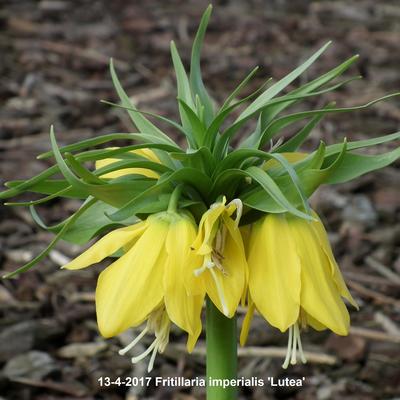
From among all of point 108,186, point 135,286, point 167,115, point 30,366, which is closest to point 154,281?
point 135,286

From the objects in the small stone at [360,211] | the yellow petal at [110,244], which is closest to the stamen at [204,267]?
the yellow petal at [110,244]

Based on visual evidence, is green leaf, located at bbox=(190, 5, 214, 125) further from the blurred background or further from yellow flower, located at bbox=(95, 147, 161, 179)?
the blurred background

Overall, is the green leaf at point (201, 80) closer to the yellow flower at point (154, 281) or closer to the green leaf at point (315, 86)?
the green leaf at point (315, 86)

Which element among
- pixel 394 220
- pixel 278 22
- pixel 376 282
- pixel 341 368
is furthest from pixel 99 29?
pixel 341 368

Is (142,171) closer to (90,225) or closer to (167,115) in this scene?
(90,225)

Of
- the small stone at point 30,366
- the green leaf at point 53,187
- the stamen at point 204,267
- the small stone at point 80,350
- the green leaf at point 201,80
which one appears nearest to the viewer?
the stamen at point 204,267
